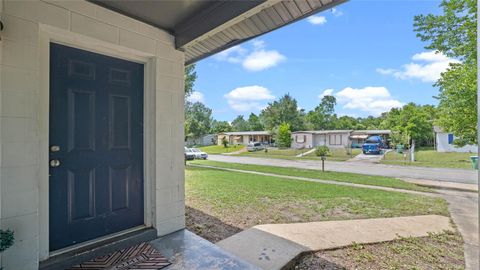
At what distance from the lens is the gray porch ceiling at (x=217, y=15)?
6.32ft

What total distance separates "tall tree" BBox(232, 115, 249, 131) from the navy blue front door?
150ft

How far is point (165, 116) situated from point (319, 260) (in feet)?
7.49

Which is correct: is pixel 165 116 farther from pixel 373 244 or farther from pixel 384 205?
pixel 384 205

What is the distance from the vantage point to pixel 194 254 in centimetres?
225

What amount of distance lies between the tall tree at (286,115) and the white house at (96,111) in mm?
35784

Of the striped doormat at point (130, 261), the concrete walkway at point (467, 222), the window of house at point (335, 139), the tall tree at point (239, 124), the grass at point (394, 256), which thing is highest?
the tall tree at point (239, 124)

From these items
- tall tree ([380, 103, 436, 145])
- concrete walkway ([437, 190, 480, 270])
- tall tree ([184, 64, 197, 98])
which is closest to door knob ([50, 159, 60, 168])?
concrete walkway ([437, 190, 480, 270])

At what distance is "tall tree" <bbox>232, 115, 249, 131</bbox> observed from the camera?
49.4 metres

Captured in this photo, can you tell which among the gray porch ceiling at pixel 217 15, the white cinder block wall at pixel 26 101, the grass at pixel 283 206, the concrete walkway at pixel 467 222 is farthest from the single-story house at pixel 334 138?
the white cinder block wall at pixel 26 101

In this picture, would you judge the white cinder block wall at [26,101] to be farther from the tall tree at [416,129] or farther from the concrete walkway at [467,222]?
the tall tree at [416,129]

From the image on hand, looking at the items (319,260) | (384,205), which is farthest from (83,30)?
(384,205)

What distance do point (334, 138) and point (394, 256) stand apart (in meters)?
28.7

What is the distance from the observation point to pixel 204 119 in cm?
3956

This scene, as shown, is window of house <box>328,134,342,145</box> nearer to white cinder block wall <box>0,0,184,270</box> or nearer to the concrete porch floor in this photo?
the concrete porch floor
